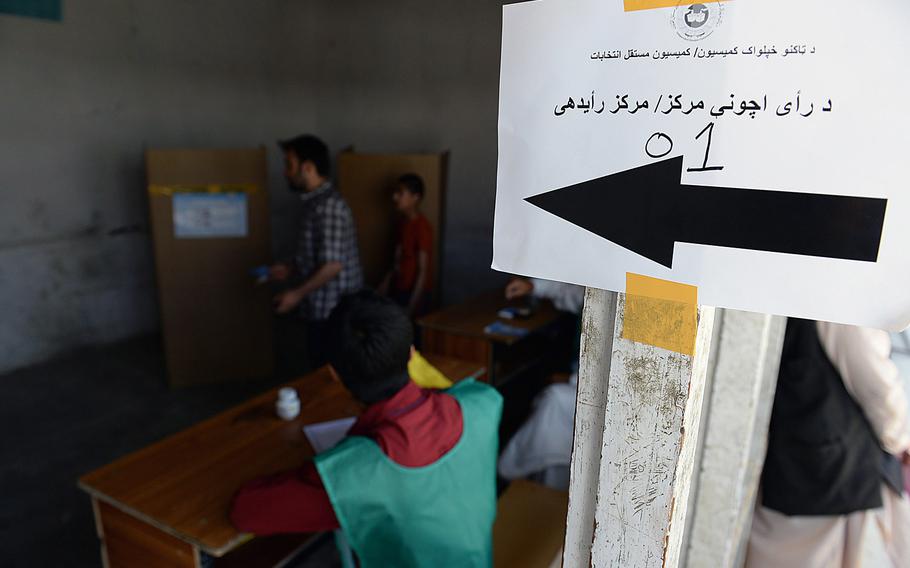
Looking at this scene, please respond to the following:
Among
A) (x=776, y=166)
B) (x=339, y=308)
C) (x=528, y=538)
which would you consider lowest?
(x=528, y=538)

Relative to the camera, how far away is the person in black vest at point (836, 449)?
6.17 feet

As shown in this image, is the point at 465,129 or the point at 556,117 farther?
the point at 465,129

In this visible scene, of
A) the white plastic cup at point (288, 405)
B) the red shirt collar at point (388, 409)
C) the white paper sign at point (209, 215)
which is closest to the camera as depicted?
the red shirt collar at point (388, 409)

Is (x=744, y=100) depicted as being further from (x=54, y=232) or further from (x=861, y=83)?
(x=54, y=232)

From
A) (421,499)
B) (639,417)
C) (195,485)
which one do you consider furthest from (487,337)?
(639,417)

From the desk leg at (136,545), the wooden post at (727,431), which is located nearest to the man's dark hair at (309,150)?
the desk leg at (136,545)

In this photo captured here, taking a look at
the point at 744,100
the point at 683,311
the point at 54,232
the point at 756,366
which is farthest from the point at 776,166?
the point at 54,232

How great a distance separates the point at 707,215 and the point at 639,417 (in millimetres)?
264

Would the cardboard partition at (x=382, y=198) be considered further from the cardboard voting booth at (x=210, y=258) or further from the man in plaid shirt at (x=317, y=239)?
the man in plaid shirt at (x=317, y=239)

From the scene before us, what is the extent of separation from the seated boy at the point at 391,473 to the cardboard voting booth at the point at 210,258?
2.79 meters

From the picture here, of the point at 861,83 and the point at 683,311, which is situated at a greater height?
the point at 861,83

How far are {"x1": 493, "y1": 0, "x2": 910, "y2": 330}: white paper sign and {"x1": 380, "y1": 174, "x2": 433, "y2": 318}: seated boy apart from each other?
3538mm

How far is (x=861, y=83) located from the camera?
558 mm

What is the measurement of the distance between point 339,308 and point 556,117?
0.98 meters
